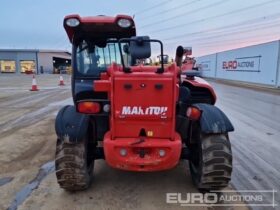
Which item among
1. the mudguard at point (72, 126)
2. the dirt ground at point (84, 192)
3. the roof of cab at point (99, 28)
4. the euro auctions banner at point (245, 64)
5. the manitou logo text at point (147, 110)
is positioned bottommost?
the dirt ground at point (84, 192)

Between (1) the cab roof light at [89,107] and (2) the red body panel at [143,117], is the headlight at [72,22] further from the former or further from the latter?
(1) the cab roof light at [89,107]

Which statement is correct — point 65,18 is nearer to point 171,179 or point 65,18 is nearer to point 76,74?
point 76,74

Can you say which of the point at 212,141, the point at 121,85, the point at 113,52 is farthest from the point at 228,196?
the point at 113,52

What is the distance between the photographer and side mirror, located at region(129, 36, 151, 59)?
3717 millimetres

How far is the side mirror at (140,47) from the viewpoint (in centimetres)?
372

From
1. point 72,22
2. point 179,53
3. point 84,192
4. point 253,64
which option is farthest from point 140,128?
point 253,64

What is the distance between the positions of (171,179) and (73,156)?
4.86ft

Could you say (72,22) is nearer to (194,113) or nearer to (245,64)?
(194,113)

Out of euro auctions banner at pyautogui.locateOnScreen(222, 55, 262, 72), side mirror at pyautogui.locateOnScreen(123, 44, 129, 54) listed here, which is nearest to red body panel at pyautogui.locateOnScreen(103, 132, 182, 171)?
side mirror at pyautogui.locateOnScreen(123, 44, 129, 54)

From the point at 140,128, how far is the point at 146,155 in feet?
1.05

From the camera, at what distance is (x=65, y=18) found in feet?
13.8

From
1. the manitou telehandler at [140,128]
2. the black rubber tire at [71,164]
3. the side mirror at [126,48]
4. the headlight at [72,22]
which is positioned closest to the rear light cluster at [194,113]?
the manitou telehandler at [140,128]

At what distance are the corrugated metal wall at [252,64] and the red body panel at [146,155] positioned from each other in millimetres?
20620

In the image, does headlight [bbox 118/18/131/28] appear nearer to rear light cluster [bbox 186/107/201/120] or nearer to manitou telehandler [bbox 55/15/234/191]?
manitou telehandler [bbox 55/15/234/191]
